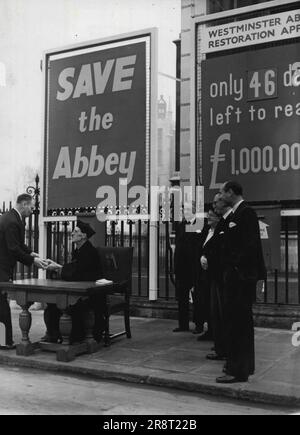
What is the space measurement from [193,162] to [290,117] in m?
1.80

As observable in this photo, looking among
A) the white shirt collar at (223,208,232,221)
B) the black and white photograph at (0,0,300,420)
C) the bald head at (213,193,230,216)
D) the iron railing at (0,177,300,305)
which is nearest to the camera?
the black and white photograph at (0,0,300,420)

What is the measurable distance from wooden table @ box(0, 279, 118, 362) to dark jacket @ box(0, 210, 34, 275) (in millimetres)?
419

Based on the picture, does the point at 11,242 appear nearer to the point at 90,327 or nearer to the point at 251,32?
the point at 90,327

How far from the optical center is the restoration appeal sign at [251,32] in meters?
8.70

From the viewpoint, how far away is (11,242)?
23.9 feet

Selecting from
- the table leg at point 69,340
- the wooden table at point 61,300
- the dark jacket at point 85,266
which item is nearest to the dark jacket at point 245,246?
the wooden table at point 61,300

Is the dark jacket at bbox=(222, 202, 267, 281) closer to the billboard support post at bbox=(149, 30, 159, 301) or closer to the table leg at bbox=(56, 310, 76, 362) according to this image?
the table leg at bbox=(56, 310, 76, 362)

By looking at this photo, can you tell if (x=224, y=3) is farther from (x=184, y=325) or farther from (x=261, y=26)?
(x=184, y=325)

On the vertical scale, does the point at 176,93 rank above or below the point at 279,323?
above

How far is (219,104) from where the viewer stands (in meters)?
9.34

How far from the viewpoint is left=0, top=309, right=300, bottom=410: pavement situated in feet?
17.6

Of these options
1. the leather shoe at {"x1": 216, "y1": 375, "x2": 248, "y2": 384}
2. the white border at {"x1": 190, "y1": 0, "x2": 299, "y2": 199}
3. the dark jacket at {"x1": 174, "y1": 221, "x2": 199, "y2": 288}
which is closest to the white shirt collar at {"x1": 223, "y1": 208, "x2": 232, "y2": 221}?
the leather shoe at {"x1": 216, "y1": 375, "x2": 248, "y2": 384}

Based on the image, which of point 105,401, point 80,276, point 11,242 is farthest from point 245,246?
point 11,242
